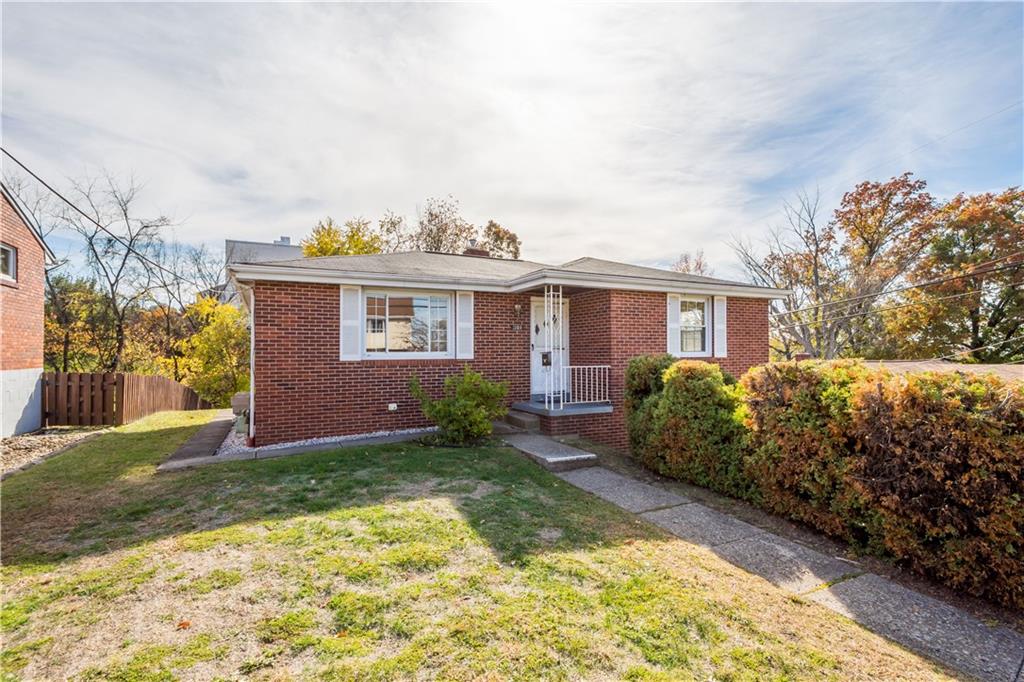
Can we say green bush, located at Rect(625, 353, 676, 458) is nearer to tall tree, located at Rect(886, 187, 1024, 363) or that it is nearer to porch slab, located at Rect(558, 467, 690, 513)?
porch slab, located at Rect(558, 467, 690, 513)

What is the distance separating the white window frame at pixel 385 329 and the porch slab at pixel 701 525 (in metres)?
5.39

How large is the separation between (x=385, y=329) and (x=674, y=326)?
6380 mm

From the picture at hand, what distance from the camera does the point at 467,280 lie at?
9070 mm

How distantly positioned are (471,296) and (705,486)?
5497 millimetres

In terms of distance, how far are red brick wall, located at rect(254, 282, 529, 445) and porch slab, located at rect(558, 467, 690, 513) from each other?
3.74m

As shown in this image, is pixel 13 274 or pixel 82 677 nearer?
pixel 82 677

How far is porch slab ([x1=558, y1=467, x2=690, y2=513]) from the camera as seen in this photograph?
211 inches

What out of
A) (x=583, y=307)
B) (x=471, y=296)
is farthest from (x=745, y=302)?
(x=471, y=296)

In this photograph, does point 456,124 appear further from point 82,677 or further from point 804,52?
point 82,677

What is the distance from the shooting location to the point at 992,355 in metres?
16.2

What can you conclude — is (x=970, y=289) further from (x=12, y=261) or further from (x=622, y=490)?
(x=12, y=261)

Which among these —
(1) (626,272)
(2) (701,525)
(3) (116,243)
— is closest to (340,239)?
(3) (116,243)

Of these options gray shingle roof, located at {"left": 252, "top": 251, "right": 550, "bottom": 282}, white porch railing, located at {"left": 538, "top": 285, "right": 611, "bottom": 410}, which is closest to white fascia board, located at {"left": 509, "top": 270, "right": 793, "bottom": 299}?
white porch railing, located at {"left": 538, "top": 285, "right": 611, "bottom": 410}

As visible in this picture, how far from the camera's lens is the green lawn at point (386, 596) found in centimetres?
247
